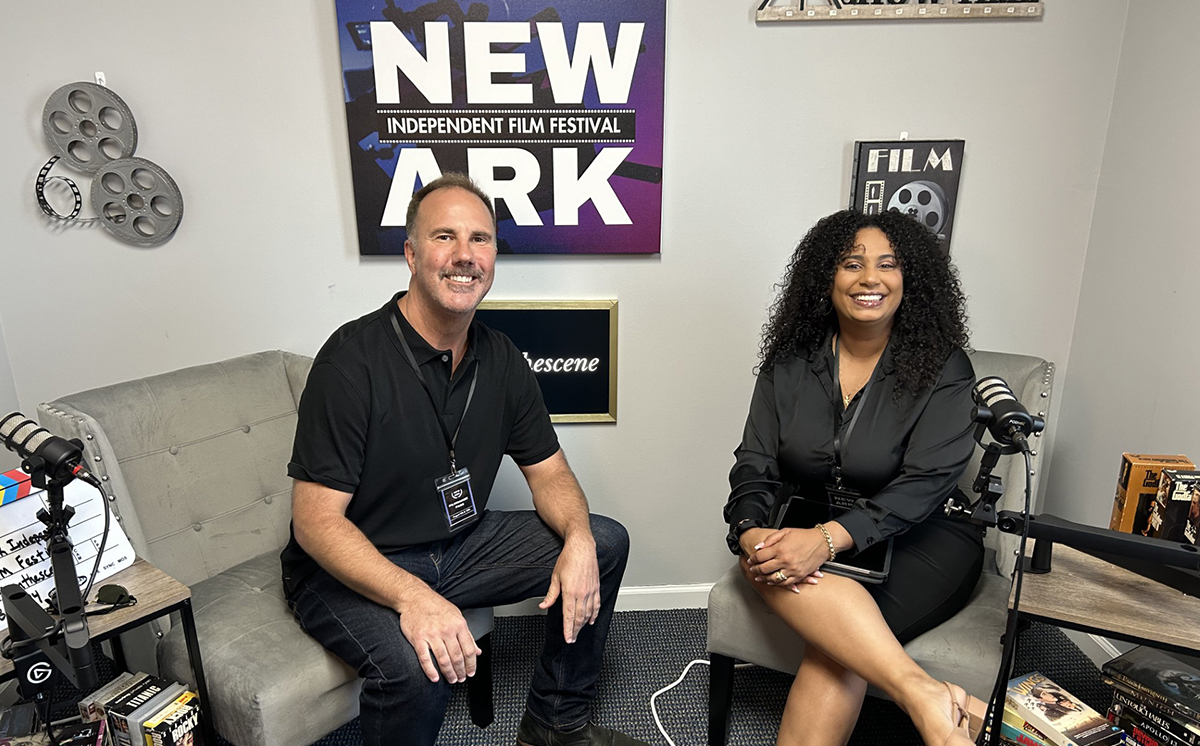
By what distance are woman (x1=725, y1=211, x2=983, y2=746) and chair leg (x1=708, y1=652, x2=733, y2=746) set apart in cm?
21

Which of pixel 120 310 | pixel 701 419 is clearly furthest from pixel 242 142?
pixel 701 419

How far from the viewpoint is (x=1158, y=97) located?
187 cm

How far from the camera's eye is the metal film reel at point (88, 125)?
189 cm

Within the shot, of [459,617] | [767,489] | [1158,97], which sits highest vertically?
[1158,97]

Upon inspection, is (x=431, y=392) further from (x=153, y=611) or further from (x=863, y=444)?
(x=863, y=444)

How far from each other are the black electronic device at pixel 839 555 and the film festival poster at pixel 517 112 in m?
0.88

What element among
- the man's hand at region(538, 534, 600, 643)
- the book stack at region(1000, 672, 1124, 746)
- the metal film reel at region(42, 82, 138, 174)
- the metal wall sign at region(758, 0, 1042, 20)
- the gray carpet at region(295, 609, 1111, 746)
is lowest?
the gray carpet at region(295, 609, 1111, 746)

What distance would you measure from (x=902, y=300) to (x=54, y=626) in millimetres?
1946

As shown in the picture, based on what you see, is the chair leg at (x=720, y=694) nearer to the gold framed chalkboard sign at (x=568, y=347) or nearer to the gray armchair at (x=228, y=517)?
the gray armchair at (x=228, y=517)

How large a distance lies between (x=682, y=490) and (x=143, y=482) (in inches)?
61.7

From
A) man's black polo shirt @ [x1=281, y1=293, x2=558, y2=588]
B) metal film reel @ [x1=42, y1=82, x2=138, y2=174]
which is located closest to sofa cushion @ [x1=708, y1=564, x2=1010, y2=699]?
man's black polo shirt @ [x1=281, y1=293, x2=558, y2=588]

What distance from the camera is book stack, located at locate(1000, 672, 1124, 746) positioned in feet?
4.89

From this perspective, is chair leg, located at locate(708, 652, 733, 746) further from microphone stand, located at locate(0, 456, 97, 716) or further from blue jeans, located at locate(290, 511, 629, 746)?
microphone stand, located at locate(0, 456, 97, 716)

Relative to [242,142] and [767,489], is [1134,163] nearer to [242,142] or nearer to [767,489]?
[767,489]
